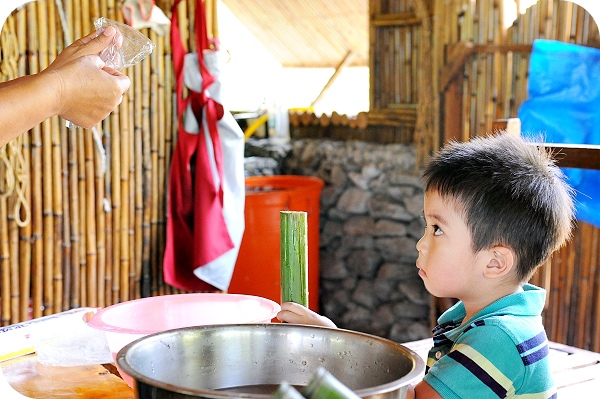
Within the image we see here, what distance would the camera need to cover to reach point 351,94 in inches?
248

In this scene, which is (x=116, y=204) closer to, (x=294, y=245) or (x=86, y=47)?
(x=86, y=47)

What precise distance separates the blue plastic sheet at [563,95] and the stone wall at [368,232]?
1103 millimetres

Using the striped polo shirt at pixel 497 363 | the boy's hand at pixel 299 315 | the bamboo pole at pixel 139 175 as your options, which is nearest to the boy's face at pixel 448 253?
the striped polo shirt at pixel 497 363

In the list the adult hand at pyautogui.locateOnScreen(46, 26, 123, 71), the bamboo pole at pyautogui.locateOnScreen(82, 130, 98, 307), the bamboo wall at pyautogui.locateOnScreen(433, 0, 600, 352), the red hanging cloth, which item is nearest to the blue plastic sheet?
the bamboo wall at pyautogui.locateOnScreen(433, 0, 600, 352)

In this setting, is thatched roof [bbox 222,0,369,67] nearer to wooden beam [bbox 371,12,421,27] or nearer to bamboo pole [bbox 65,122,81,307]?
wooden beam [bbox 371,12,421,27]

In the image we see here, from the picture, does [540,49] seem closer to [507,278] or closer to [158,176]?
[158,176]

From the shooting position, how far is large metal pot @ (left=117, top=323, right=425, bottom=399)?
1.07 m

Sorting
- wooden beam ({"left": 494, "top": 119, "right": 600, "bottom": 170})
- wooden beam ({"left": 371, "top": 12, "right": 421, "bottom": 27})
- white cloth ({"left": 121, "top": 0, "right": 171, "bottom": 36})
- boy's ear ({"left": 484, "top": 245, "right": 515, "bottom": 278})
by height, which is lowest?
boy's ear ({"left": 484, "top": 245, "right": 515, "bottom": 278})

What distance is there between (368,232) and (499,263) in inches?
128

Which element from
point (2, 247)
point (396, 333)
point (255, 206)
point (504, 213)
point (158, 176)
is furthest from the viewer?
point (396, 333)

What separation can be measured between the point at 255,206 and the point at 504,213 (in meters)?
2.74

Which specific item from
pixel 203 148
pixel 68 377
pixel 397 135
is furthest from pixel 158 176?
pixel 68 377

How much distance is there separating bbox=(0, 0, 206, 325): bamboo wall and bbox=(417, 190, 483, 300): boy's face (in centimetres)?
222

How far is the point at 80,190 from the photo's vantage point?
3555 millimetres
